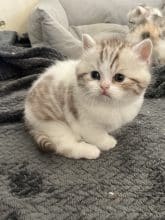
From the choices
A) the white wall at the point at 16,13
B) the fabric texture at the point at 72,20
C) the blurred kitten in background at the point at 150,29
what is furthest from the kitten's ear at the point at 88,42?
the white wall at the point at 16,13

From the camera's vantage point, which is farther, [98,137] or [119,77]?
[98,137]

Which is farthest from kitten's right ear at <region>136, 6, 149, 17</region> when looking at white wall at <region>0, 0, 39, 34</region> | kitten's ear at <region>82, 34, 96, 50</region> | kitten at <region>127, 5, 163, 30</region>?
kitten's ear at <region>82, 34, 96, 50</region>

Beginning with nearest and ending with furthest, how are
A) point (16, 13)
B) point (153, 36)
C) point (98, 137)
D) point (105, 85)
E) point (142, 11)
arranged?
point (105, 85), point (98, 137), point (153, 36), point (142, 11), point (16, 13)

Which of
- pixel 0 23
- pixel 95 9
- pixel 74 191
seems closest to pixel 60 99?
pixel 74 191

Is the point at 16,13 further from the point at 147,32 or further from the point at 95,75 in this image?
the point at 95,75

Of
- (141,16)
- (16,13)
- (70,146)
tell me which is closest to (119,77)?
(70,146)

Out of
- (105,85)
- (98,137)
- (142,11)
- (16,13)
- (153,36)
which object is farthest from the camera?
(16,13)

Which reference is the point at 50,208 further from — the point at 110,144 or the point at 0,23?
the point at 0,23
